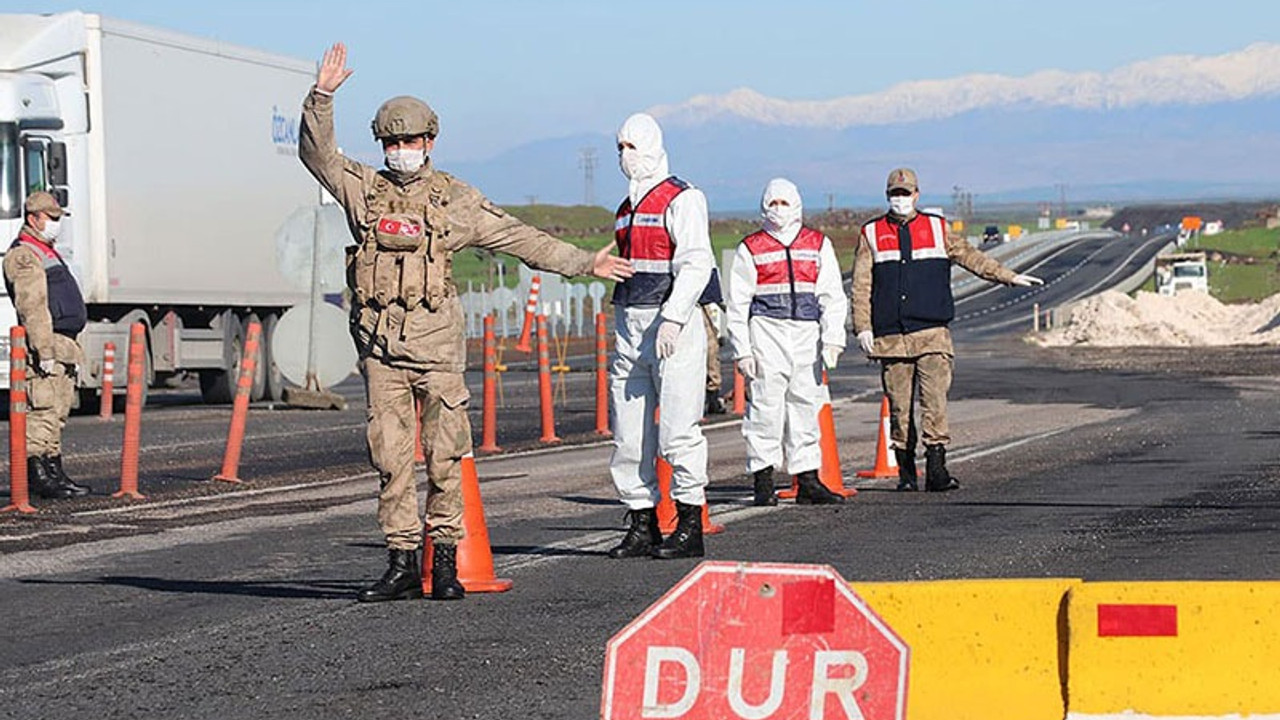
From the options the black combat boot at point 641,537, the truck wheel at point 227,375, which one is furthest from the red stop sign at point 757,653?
the truck wheel at point 227,375

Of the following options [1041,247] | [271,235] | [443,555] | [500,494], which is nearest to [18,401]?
[500,494]

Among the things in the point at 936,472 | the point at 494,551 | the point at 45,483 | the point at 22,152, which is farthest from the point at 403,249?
the point at 22,152

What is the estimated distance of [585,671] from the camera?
8.42m

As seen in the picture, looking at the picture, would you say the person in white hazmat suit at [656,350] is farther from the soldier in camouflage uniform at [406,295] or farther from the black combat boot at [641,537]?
the soldier in camouflage uniform at [406,295]

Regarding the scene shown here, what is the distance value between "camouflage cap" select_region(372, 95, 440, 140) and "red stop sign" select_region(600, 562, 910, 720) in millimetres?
4290

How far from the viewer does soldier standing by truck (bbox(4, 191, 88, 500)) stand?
16828mm

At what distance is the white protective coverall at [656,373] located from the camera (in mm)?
11477

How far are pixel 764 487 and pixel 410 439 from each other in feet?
16.8

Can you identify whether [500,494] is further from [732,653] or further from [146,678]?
[732,653]

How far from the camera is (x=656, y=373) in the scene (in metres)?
11.6

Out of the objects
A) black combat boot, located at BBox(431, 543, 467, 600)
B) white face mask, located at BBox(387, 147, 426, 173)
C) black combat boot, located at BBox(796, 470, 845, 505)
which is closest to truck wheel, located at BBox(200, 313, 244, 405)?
black combat boot, located at BBox(796, 470, 845, 505)

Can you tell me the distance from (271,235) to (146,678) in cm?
2490

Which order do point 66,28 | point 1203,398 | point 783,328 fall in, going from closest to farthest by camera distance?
point 783,328 → point 66,28 → point 1203,398

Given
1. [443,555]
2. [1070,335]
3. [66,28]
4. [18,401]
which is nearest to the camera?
[443,555]
